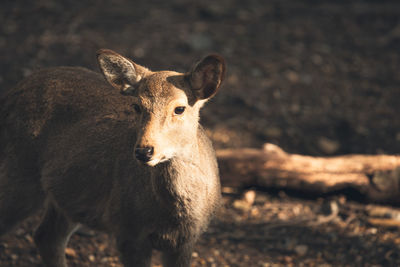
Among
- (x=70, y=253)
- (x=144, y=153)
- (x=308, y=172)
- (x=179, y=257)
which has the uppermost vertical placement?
(x=308, y=172)

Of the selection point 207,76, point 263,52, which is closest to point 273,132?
point 263,52

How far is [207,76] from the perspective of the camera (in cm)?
318

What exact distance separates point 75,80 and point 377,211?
10.5 ft

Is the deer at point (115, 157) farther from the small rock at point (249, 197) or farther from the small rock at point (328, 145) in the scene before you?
the small rock at point (328, 145)

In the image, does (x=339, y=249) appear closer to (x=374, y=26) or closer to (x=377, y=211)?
(x=377, y=211)

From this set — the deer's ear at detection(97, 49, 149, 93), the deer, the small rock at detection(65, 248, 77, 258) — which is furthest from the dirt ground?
the deer's ear at detection(97, 49, 149, 93)

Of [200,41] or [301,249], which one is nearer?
[301,249]

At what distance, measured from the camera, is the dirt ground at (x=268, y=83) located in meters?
4.67

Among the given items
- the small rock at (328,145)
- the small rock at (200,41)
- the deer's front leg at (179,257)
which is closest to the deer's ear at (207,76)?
the deer's front leg at (179,257)

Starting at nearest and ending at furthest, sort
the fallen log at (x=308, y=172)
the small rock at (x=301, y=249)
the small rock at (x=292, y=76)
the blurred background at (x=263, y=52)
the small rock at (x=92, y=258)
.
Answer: the small rock at (x=92, y=258) → the small rock at (x=301, y=249) → the fallen log at (x=308, y=172) → the blurred background at (x=263, y=52) → the small rock at (x=292, y=76)

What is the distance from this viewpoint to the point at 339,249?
4.68 metres

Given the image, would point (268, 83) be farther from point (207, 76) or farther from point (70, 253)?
point (207, 76)

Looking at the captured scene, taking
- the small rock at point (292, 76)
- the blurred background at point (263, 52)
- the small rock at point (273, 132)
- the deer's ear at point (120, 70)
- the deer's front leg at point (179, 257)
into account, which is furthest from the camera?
the small rock at point (292, 76)

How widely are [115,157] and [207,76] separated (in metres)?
0.92
